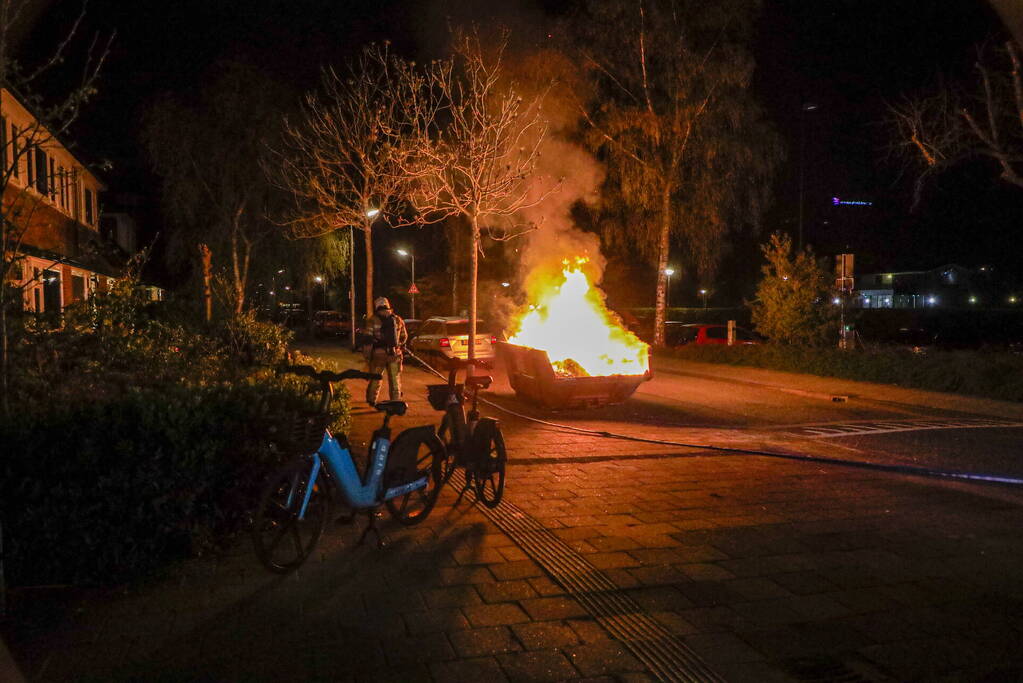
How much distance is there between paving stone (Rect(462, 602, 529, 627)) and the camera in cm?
411

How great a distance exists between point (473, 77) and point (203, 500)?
10.5 m

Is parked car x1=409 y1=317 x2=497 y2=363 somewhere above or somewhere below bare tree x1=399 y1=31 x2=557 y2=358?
below

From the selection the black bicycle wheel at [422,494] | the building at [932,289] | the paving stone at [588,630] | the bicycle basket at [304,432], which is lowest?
the paving stone at [588,630]

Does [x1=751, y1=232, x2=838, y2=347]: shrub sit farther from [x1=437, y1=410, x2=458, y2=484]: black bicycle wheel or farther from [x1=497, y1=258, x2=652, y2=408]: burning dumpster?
[x1=437, y1=410, x2=458, y2=484]: black bicycle wheel

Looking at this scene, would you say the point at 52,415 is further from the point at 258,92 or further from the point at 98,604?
the point at 258,92

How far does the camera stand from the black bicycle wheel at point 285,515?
454 centimetres

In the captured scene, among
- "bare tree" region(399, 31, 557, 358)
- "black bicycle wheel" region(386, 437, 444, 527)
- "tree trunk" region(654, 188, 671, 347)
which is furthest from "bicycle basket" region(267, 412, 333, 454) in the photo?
"tree trunk" region(654, 188, 671, 347)

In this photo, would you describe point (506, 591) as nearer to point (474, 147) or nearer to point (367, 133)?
point (474, 147)

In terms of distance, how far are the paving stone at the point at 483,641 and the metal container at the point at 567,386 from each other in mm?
7723

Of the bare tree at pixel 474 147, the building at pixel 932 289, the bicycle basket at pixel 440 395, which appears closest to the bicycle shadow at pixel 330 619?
the bicycle basket at pixel 440 395

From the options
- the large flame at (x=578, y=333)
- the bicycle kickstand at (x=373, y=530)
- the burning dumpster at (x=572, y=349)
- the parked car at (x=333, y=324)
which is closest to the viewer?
the bicycle kickstand at (x=373, y=530)

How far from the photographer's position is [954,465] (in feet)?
27.7

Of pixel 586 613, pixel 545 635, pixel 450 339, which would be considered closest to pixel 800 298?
pixel 450 339

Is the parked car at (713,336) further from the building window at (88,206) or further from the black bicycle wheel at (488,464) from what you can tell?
the building window at (88,206)
